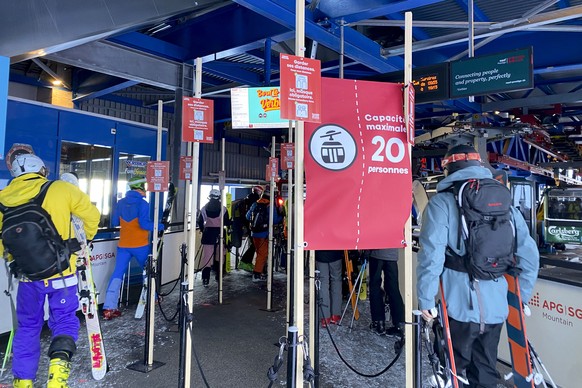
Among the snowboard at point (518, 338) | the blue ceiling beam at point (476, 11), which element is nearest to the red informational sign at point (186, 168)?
the snowboard at point (518, 338)

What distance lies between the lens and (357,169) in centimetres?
211

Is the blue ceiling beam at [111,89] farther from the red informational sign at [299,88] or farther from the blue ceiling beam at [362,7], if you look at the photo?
the red informational sign at [299,88]

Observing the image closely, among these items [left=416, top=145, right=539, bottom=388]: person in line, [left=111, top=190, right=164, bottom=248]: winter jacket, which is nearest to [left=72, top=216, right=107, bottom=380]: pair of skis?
[left=111, top=190, right=164, bottom=248]: winter jacket

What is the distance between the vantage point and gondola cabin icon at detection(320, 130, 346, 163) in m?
2.08

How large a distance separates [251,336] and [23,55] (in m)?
3.77

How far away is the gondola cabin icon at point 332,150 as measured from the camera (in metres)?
2.08

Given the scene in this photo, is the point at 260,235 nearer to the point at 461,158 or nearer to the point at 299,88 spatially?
the point at 461,158

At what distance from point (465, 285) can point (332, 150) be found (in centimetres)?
115

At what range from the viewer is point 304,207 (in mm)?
2037

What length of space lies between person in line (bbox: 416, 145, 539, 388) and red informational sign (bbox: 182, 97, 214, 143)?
176 centimetres

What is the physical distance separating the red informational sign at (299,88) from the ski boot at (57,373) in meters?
2.32

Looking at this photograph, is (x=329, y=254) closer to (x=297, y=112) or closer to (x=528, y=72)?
(x=297, y=112)

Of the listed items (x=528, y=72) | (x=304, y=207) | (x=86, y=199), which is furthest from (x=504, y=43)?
(x=86, y=199)

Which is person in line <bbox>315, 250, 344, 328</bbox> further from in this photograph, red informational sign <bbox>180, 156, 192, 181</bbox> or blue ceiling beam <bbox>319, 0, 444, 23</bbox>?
blue ceiling beam <bbox>319, 0, 444, 23</bbox>
